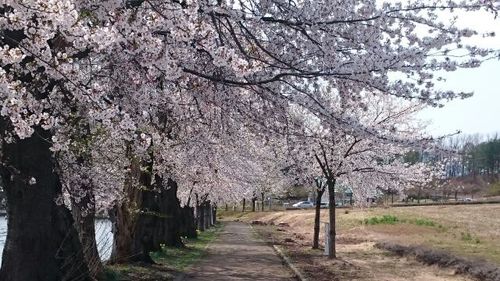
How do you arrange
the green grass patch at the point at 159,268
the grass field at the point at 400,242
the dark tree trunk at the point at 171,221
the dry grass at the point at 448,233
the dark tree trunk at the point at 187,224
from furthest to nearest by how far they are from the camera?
the dark tree trunk at the point at 187,224, the dark tree trunk at the point at 171,221, the dry grass at the point at 448,233, the grass field at the point at 400,242, the green grass patch at the point at 159,268

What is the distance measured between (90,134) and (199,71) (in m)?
2.28

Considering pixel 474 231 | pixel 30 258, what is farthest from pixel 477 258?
pixel 30 258

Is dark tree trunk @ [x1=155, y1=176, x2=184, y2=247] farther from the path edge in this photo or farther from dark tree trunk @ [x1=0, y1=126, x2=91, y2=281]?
dark tree trunk @ [x1=0, y1=126, x2=91, y2=281]

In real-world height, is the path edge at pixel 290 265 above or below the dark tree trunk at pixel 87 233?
below

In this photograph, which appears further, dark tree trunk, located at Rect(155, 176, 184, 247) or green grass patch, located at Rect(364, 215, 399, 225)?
green grass patch, located at Rect(364, 215, 399, 225)

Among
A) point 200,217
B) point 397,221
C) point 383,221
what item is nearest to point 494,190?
point 200,217

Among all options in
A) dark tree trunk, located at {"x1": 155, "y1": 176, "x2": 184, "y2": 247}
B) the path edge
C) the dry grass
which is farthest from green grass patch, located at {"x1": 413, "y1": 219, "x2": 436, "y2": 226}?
dark tree trunk, located at {"x1": 155, "y1": 176, "x2": 184, "y2": 247}

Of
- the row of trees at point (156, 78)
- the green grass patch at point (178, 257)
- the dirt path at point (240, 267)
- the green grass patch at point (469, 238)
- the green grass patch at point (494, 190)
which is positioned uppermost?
the green grass patch at point (494, 190)

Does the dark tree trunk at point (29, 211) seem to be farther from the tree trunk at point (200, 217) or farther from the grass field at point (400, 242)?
the tree trunk at point (200, 217)

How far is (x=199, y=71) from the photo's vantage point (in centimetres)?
923

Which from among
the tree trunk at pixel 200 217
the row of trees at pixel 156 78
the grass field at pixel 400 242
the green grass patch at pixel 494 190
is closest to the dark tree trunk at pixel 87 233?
the row of trees at pixel 156 78

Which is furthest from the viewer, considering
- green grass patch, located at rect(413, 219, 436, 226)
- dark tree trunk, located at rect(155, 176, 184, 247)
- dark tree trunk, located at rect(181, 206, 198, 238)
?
dark tree trunk, located at rect(181, 206, 198, 238)

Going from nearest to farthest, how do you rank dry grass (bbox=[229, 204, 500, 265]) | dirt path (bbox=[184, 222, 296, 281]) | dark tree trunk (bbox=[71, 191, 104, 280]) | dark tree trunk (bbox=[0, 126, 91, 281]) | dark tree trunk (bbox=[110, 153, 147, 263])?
dark tree trunk (bbox=[0, 126, 91, 281]) < dark tree trunk (bbox=[71, 191, 104, 280]) < dirt path (bbox=[184, 222, 296, 281]) < dark tree trunk (bbox=[110, 153, 147, 263]) < dry grass (bbox=[229, 204, 500, 265])

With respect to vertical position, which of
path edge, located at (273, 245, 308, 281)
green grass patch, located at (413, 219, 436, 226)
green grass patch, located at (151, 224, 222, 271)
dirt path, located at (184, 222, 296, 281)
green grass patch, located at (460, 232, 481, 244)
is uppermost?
green grass patch, located at (413, 219, 436, 226)
